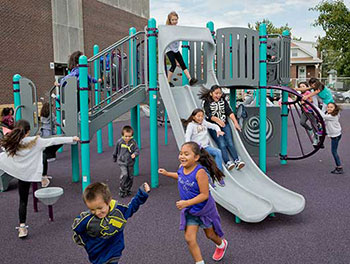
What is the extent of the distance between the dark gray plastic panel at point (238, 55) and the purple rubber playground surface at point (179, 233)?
6.80 feet

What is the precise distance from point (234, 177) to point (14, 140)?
317 centimetres

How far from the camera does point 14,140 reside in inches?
173

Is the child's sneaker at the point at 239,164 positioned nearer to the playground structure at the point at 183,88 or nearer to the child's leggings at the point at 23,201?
the playground structure at the point at 183,88

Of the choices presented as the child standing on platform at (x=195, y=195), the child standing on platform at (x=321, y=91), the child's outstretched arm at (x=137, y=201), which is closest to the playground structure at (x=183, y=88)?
the child standing on platform at (x=321, y=91)

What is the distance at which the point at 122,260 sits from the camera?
12.5 ft

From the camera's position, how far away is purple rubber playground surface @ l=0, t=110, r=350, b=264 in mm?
3879

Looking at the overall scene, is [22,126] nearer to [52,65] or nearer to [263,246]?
[263,246]

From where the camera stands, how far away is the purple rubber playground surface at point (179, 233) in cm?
388

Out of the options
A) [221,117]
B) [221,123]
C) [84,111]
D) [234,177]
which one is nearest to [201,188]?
[234,177]

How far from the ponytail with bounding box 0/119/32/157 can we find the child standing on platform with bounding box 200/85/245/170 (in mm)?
2852

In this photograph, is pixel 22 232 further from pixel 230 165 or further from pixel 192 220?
pixel 230 165

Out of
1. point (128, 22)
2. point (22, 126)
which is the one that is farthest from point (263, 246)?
point (128, 22)

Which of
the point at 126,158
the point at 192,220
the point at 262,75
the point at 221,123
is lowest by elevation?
the point at 192,220

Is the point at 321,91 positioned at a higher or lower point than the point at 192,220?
higher
